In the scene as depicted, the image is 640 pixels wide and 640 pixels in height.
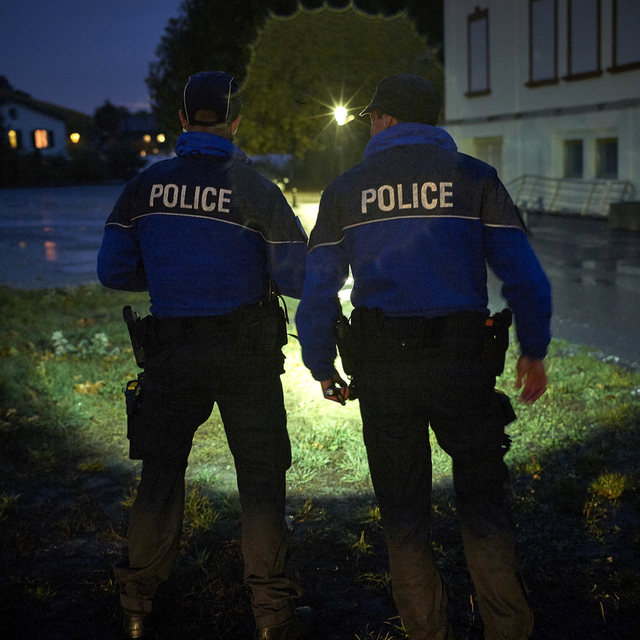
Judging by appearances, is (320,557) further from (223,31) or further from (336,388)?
(223,31)

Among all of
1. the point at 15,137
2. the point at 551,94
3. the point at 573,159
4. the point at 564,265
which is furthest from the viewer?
the point at 15,137

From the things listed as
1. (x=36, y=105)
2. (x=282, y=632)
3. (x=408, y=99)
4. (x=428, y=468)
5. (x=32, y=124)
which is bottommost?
(x=282, y=632)

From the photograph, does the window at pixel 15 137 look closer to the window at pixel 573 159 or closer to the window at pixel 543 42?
the window at pixel 543 42

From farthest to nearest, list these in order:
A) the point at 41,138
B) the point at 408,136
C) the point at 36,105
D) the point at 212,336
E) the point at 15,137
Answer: the point at 41,138, the point at 36,105, the point at 15,137, the point at 212,336, the point at 408,136

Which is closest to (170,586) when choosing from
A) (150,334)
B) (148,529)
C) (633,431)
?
(148,529)

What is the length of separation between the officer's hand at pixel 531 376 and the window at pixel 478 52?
23341 mm

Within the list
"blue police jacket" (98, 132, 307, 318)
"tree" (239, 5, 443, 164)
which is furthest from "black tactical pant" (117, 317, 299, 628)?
"tree" (239, 5, 443, 164)

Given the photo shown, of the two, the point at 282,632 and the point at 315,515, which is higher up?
the point at 282,632

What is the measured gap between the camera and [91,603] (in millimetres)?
3193

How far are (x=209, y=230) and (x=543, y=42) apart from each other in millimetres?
21616

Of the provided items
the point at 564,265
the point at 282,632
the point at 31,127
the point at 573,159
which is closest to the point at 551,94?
the point at 573,159

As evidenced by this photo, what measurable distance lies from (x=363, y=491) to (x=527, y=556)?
3.40 feet

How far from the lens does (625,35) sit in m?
19.2

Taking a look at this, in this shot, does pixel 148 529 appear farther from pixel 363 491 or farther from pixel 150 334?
pixel 363 491
